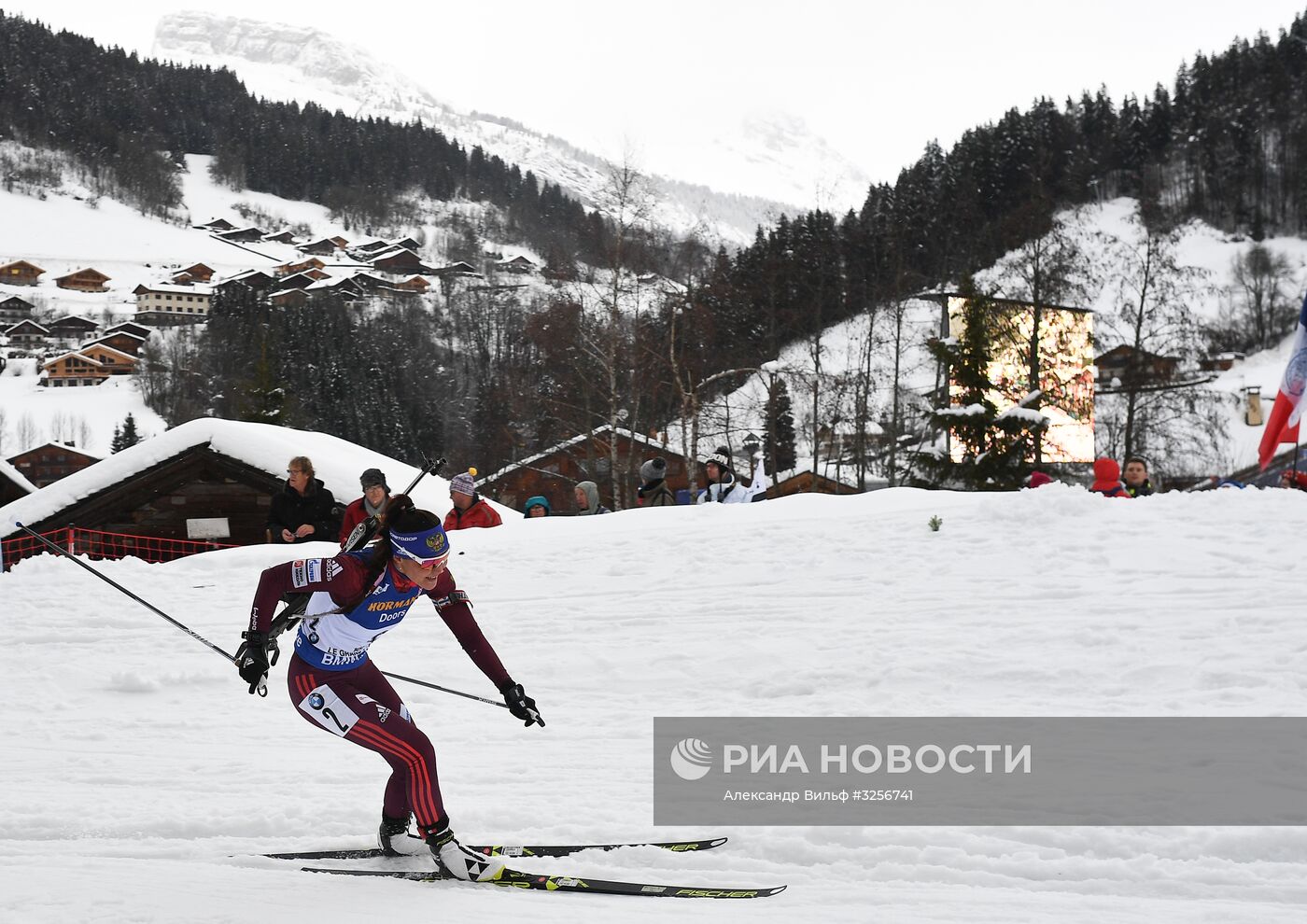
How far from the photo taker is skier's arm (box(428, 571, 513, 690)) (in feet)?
14.1

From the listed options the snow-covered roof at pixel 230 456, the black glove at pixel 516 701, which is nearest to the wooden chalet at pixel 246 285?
the snow-covered roof at pixel 230 456

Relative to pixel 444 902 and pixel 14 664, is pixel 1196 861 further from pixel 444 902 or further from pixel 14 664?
pixel 14 664

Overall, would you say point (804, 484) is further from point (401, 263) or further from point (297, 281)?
point (401, 263)

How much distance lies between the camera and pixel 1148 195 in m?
28.2

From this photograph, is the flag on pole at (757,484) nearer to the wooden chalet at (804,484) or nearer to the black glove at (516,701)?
the black glove at (516,701)

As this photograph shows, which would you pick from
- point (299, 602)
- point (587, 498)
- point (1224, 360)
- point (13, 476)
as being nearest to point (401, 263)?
point (1224, 360)

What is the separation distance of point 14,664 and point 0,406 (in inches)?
2982

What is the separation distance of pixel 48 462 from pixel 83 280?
62669mm

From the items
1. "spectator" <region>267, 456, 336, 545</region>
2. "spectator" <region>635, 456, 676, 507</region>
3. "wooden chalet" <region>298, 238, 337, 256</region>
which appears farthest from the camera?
"wooden chalet" <region>298, 238, 337, 256</region>

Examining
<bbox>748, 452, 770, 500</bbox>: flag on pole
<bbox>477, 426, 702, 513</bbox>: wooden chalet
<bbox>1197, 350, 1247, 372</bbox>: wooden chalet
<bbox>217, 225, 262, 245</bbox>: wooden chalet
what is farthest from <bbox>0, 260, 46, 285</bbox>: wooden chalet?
<bbox>748, 452, 770, 500</bbox>: flag on pole

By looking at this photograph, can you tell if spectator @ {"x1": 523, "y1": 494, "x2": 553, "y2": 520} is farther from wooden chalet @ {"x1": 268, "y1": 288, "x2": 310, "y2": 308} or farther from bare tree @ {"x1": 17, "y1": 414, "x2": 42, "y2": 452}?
wooden chalet @ {"x1": 268, "y1": 288, "x2": 310, "y2": 308}

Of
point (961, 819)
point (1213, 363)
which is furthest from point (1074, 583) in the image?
point (1213, 363)

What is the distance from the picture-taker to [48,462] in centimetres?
5656

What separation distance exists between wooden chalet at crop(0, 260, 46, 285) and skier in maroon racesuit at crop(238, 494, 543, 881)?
123 m
